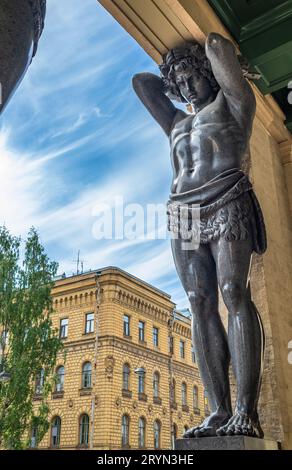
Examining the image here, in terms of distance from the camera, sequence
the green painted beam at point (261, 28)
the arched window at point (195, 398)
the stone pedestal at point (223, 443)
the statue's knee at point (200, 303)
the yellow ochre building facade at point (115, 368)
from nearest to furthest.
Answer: the stone pedestal at point (223, 443), the statue's knee at point (200, 303), the green painted beam at point (261, 28), the yellow ochre building facade at point (115, 368), the arched window at point (195, 398)

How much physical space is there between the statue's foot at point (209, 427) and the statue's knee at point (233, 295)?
375 mm

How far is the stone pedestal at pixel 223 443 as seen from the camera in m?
1.43

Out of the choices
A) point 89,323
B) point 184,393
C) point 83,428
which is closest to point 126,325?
point 89,323

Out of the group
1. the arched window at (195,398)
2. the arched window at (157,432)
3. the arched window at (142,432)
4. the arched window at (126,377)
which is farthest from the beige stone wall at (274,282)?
the arched window at (195,398)

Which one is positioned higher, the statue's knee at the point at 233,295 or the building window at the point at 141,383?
the building window at the point at 141,383

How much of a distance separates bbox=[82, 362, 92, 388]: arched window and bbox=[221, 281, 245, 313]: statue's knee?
27761 mm

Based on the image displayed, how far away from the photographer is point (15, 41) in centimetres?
74

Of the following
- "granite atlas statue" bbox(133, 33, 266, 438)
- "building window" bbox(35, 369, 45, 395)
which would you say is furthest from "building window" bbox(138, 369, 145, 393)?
"granite atlas statue" bbox(133, 33, 266, 438)

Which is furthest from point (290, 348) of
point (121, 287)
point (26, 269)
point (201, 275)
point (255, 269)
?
point (121, 287)

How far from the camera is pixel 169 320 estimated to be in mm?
32375

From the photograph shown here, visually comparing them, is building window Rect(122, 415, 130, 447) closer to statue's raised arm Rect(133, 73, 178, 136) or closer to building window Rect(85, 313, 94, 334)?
building window Rect(85, 313, 94, 334)

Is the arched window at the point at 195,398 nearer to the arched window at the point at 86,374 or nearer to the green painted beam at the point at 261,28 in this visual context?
the arched window at the point at 86,374

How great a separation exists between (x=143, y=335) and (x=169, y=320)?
2445 millimetres

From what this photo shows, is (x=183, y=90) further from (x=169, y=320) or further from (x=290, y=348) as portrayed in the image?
(x=169, y=320)
